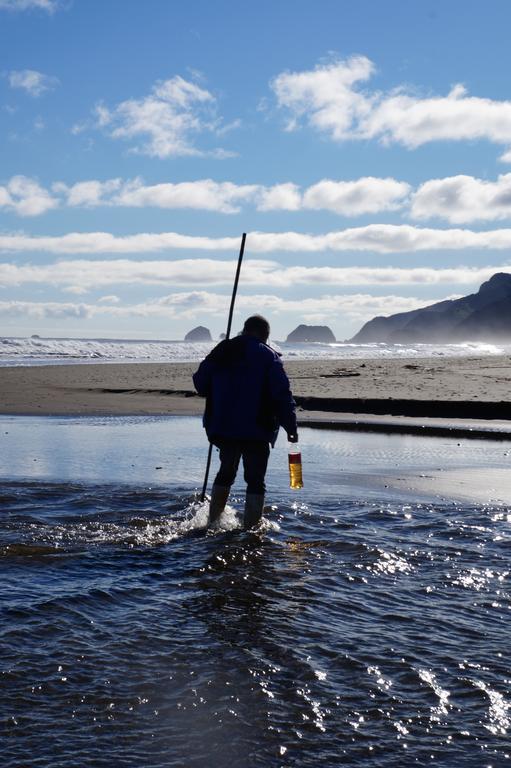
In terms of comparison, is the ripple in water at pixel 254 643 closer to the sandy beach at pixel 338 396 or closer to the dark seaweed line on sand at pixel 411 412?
the dark seaweed line on sand at pixel 411 412

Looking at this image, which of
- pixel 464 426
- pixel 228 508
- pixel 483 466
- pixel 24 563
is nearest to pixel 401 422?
pixel 464 426

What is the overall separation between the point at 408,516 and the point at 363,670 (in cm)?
386

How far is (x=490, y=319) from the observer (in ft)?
540

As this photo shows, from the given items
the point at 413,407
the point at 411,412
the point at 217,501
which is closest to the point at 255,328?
the point at 217,501

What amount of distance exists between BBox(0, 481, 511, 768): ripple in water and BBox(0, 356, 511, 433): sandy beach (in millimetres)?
9000

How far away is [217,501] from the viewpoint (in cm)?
727

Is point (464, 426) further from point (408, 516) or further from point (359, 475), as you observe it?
point (408, 516)

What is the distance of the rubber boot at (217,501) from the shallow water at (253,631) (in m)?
0.16

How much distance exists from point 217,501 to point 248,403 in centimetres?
103

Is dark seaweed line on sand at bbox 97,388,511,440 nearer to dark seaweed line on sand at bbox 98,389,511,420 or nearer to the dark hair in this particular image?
dark seaweed line on sand at bbox 98,389,511,420

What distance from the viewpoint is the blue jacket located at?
6898 millimetres

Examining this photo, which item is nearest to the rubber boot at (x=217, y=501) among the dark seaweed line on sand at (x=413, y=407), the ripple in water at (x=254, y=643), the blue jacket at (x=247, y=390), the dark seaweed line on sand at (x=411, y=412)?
the ripple in water at (x=254, y=643)

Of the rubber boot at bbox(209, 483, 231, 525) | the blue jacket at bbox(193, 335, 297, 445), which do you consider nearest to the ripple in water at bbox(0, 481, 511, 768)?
the rubber boot at bbox(209, 483, 231, 525)

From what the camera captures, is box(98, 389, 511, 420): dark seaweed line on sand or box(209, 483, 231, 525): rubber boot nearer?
box(209, 483, 231, 525): rubber boot
